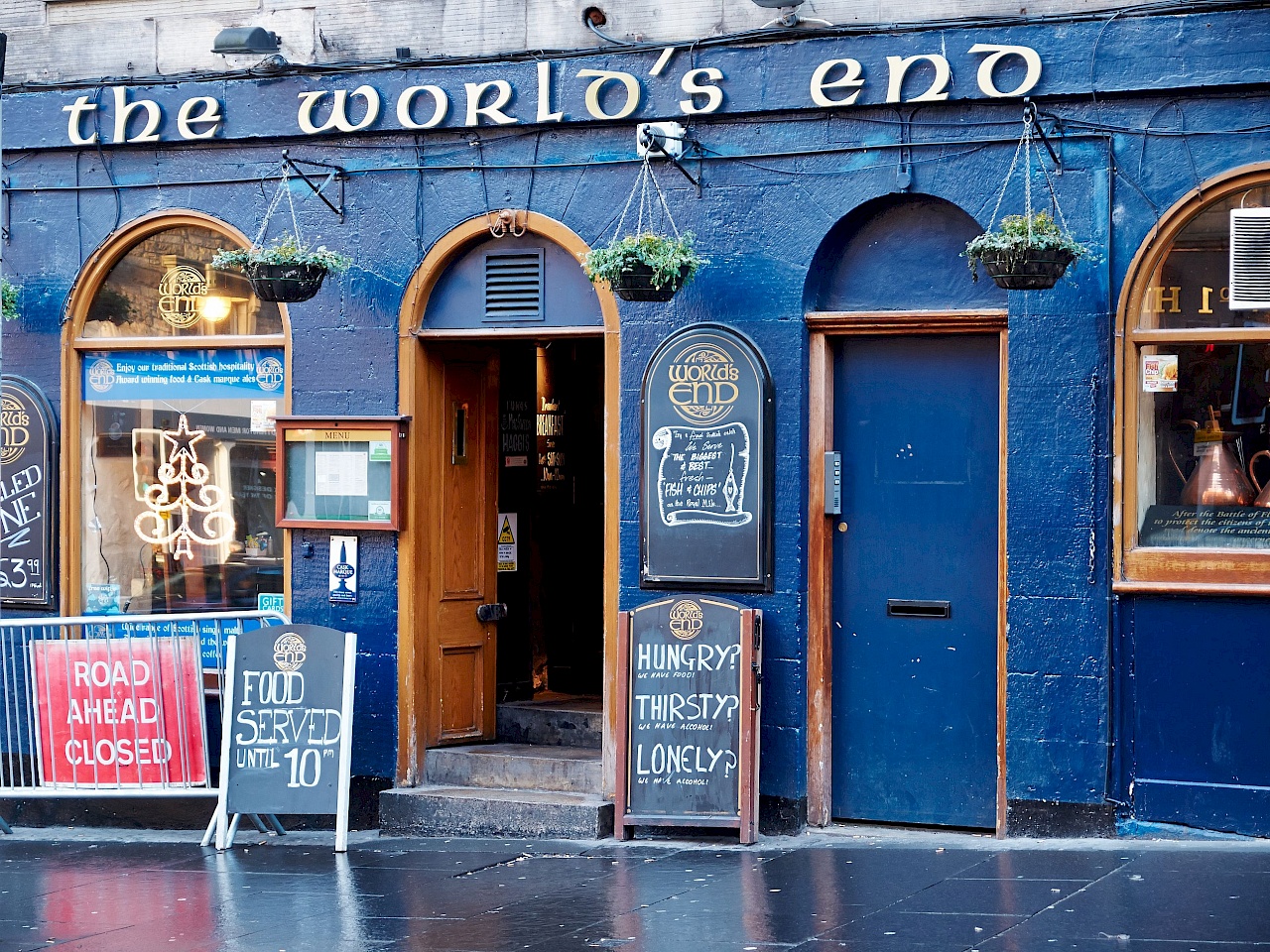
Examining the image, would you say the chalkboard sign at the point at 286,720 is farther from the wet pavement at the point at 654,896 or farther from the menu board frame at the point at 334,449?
the menu board frame at the point at 334,449

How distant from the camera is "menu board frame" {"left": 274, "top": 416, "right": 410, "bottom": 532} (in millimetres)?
9750

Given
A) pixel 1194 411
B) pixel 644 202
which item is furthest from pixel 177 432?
pixel 1194 411

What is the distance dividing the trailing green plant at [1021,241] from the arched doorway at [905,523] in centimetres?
73

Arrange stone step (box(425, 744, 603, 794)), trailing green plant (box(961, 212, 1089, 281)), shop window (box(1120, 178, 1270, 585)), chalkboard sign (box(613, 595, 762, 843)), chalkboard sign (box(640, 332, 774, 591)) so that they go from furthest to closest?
stone step (box(425, 744, 603, 794)) < chalkboard sign (box(640, 332, 774, 591)) < chalkboard sign (box(613, 595, 762, 843)) < shop window (box(1120, 178, 1270, 585)) < trailing green plant (box(961, 212, 1089, 281))

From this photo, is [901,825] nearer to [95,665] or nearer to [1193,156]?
[1193,156]

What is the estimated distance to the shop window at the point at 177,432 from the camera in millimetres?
10305

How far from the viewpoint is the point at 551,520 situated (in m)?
11.5

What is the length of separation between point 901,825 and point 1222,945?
9.26 ft

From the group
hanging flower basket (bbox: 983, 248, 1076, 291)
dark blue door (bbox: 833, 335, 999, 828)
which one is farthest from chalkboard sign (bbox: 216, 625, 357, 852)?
hanging flower basket (bbox: 983, 248, 1076, 291)

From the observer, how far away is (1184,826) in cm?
840

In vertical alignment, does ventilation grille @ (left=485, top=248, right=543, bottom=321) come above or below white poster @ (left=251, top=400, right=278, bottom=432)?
above

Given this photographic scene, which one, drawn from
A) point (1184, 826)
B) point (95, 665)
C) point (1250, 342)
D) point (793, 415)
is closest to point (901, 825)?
point (1184, 826)

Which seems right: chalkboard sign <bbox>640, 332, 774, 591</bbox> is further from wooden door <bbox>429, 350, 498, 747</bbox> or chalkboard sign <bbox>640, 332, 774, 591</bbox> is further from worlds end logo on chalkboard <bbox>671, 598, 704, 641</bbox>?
wooden door <bbox>429, 350, 498, 747</bbox>

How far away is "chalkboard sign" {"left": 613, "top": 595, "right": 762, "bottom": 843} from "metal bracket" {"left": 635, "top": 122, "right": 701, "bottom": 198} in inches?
95.3
